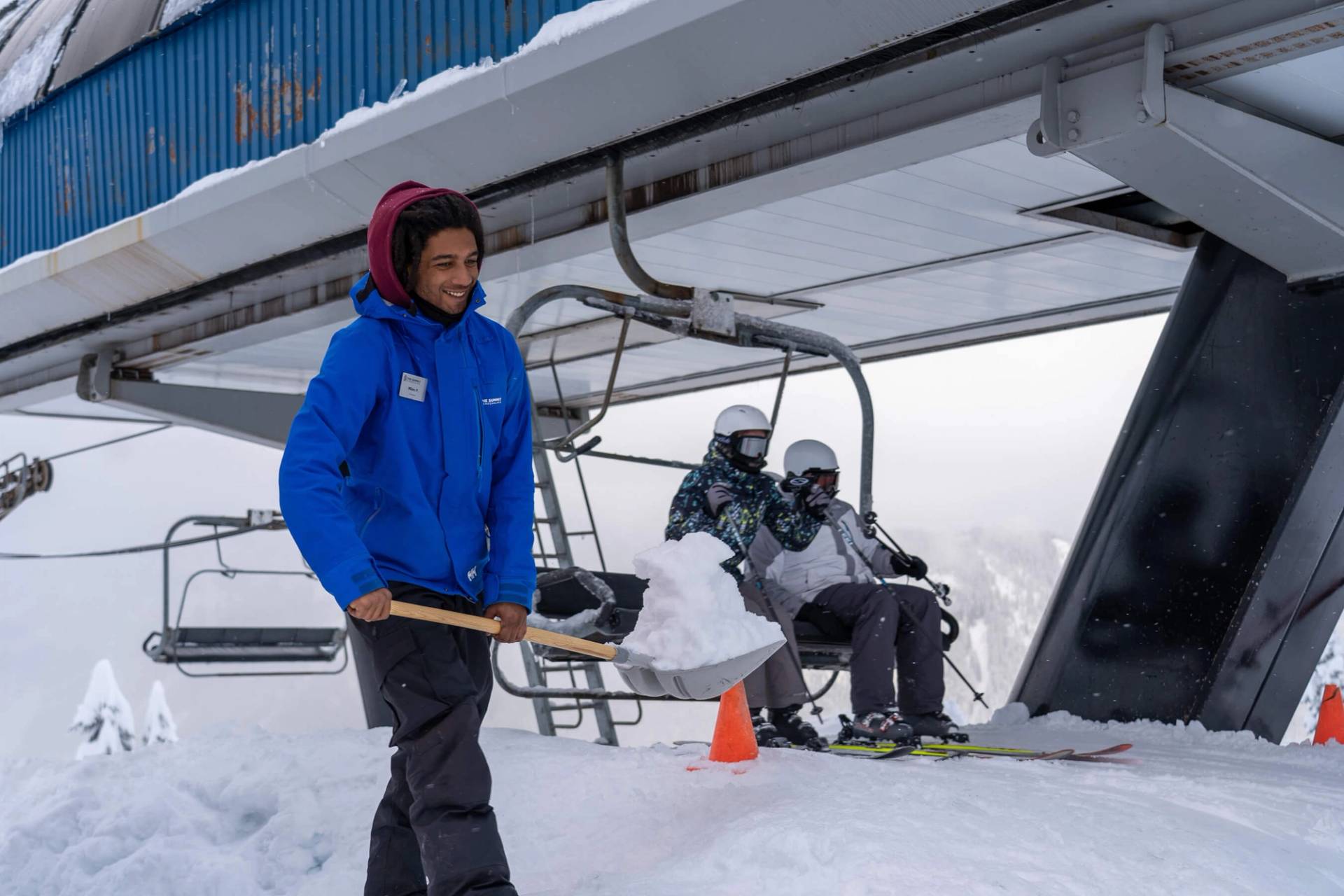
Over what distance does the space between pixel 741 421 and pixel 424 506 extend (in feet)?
10.8

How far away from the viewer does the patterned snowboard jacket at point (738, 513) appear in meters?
5.60

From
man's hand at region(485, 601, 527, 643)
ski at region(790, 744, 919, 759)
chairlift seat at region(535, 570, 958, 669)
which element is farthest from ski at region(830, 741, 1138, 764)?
man's hand at region(485, 601, 527, 643)

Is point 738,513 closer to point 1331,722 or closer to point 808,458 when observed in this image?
point 808,458

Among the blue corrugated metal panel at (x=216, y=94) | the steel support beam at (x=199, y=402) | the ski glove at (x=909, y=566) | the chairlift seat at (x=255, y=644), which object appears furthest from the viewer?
the chairlift seat at (x=255, y=644)

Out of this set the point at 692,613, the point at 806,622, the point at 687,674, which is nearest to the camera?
the point at 687,674

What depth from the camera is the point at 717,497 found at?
564 cm

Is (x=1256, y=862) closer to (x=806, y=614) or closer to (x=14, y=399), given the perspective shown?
(x=806, y=614)

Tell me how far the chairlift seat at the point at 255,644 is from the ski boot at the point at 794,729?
589 cm

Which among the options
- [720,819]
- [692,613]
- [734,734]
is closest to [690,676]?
[692,613]

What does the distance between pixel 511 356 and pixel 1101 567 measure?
424 cm

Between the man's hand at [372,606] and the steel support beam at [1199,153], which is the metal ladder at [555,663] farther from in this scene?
the man's hand at [372,606]

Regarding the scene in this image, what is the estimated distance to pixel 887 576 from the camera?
263 inches

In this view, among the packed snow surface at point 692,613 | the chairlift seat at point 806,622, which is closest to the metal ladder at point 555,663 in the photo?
the chairlift seat at point 806,622

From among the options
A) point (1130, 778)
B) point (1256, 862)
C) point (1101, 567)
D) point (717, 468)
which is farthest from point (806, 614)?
point (1256, 862)
